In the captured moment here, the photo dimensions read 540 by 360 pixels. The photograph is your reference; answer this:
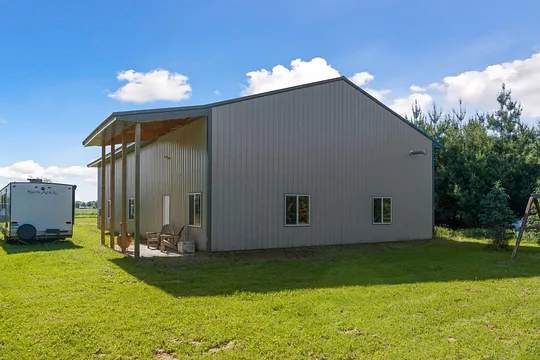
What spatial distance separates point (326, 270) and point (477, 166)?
1470 centimetres

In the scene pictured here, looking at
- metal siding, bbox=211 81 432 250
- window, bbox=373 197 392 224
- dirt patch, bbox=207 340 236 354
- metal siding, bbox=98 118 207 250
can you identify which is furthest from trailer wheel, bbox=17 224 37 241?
dirt patch, bbox=207 340 236 354

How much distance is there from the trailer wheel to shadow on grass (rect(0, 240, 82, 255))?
0.88 ft

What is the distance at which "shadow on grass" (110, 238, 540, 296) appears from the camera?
822 centimetres

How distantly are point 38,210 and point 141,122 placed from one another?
7225 millimetres

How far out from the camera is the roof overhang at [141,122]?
11562 mm

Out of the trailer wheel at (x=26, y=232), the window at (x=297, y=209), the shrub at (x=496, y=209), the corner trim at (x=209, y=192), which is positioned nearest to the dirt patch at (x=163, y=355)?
the corner trim at (x=209, y=192)

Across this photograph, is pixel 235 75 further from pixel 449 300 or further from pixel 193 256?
pixel 449 300

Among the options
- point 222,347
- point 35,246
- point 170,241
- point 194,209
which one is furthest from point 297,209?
point 222,347

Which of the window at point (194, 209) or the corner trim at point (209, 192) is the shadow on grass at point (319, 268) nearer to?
the corner trim at point (209, 192)

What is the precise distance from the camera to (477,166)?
21219 mm

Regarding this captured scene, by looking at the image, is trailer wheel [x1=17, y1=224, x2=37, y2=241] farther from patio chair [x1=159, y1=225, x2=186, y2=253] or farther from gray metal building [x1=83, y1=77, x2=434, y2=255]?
patio chair [x1=159, y1=225, x2=186, y2=253]

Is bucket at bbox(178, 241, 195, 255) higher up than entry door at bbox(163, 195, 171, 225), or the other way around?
entry door at bbox(163, 195, 171, 225)

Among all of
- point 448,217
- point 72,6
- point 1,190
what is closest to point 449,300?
point 72,6

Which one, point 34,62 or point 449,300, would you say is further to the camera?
point 34,62
